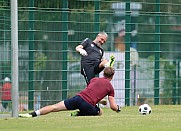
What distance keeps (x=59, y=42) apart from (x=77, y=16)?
1.00 m

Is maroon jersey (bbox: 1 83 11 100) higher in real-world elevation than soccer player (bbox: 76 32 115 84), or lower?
lower

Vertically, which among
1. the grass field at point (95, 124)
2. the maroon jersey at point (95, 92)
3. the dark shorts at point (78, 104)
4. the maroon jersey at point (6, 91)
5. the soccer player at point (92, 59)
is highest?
the soccer player at point (92, 59)

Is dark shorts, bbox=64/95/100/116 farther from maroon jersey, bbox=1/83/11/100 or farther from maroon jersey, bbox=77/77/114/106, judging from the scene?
maroon jersey, bbox=1/83/11/100

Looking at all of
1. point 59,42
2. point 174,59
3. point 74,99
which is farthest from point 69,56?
point 74,99

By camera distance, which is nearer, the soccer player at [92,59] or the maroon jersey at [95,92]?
the maroon jersey at [95,92]

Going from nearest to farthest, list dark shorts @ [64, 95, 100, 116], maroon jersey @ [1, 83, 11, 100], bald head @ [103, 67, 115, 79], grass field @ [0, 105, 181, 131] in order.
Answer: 1. grass field @ [0, 105, 181, 131]
2. dark shorts @ [64, 95, 100, 116]
3. bald head @ [103, 67, 115, 79]
4. maroon jersey @ [1, 83, 11, 100]

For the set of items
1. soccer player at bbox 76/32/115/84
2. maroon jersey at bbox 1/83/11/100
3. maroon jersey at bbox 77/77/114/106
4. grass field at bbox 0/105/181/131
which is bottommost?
maroon jersey at bbox 1/83/11/100

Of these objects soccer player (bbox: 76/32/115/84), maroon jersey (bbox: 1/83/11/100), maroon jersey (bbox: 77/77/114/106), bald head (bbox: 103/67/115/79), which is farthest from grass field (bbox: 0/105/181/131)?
maroon jersey (bbox: 1/83/11/100)

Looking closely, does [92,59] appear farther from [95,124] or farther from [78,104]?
[95,124]

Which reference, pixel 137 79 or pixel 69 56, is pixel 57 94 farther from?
→ pixel 137 79

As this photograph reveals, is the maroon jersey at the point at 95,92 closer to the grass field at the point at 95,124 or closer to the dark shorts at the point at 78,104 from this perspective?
the dark shorts at the point at 78,104

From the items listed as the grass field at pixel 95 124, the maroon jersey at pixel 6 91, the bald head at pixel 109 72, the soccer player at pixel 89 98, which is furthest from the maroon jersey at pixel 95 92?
the maroon jersey at pixel 6 91

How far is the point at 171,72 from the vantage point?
2489cm

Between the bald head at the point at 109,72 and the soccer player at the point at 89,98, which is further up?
the bald head at the point at 109,72
